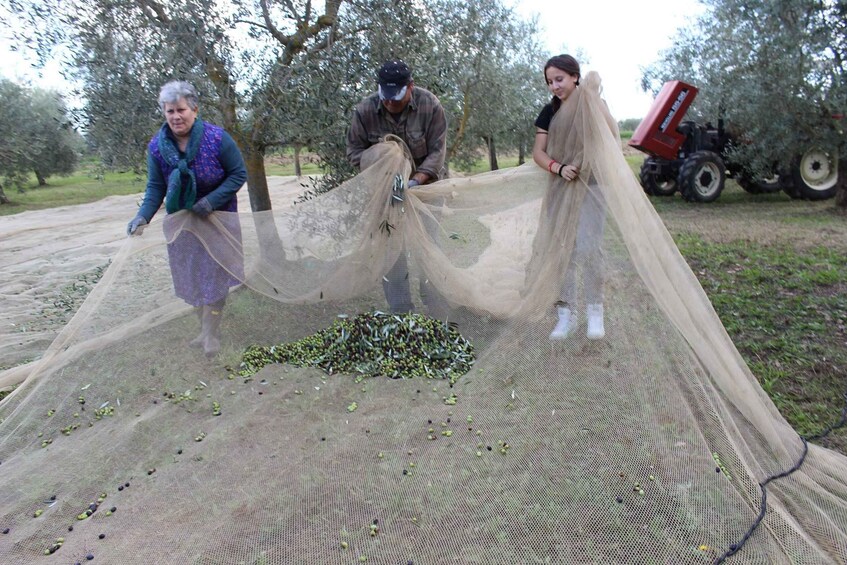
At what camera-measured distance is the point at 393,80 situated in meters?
3.88

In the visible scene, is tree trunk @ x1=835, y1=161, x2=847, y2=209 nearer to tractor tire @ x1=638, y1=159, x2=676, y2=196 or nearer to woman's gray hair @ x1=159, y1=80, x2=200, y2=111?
tractor tire @ x1=638, y1=159, x2=676, y2=196

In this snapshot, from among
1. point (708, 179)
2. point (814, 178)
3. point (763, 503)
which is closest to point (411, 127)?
point (763, 503)

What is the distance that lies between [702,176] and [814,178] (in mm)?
1878

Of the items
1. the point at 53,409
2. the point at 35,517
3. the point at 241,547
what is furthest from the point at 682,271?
the point at 53,409

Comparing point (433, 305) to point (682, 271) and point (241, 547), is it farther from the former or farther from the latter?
point (241, 547)

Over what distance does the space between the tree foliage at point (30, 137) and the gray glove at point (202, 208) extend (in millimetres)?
5580

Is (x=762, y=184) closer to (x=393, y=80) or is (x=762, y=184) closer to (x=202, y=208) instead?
(x=393, y=80)

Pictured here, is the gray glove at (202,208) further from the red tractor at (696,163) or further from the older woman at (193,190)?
the red tractor at (696,163)

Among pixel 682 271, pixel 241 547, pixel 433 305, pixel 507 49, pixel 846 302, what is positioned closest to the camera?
pixel 241 547

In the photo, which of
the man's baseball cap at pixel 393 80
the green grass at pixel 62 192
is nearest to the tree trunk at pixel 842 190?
the man's baseball cap at pixel 393 80

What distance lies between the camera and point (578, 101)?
342cm

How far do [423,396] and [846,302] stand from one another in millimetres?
3788

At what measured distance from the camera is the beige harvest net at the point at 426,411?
2.28 meters

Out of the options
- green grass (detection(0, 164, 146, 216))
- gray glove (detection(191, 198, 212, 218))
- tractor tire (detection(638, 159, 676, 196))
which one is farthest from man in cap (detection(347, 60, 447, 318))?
green grass (detection(0, 164, 146, 216))
